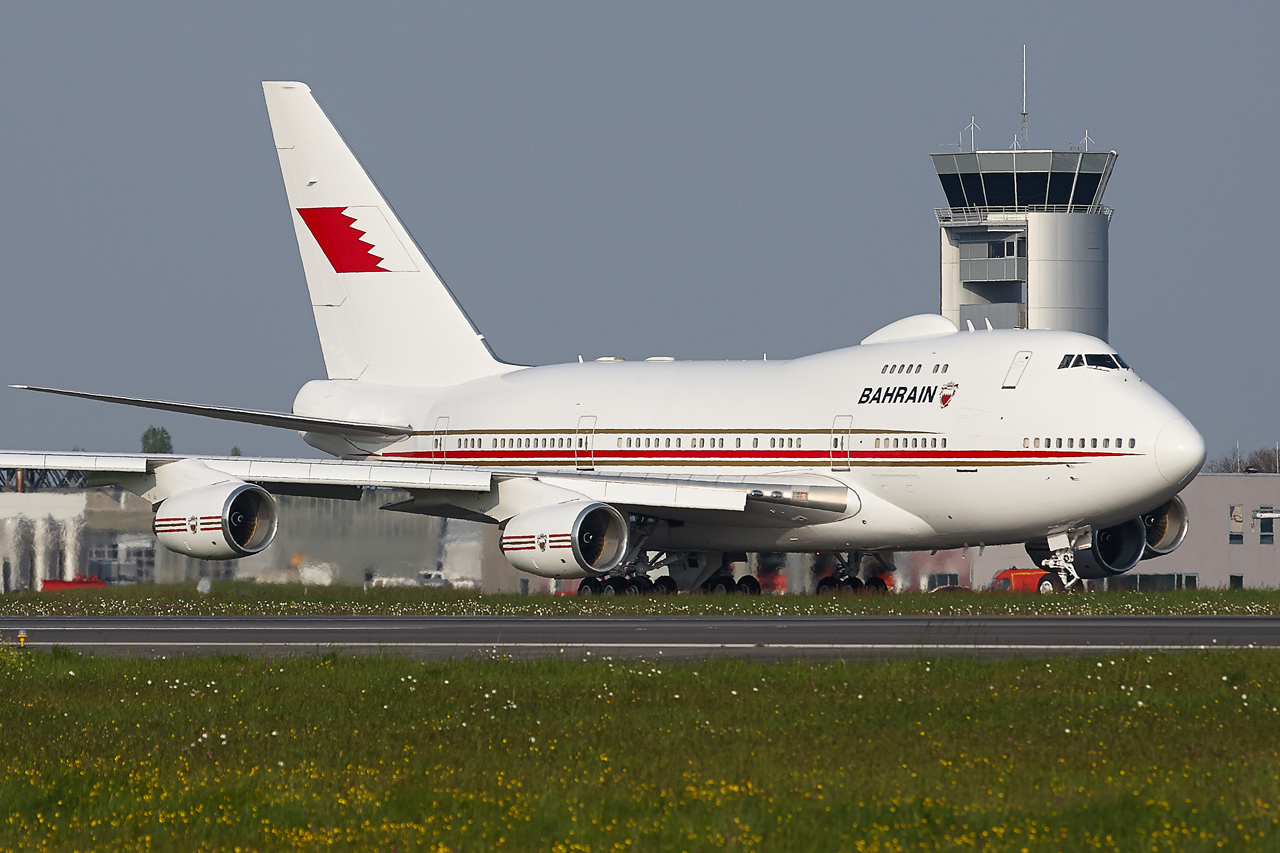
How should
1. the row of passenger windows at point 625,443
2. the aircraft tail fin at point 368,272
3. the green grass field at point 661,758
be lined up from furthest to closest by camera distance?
the aircraft tail fin at point 368,272
the row of passenger windows at point 625,443
the green grass field at point 661,758

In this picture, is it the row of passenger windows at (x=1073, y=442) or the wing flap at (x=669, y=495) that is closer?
the row of passenger windows at (x=1073, y=442)

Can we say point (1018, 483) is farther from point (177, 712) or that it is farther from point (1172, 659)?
point (177, 712)

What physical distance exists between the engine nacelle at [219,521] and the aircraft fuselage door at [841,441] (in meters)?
11.0

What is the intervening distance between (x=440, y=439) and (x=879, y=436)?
11.5 meters

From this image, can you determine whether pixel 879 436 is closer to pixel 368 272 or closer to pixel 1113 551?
pixel 1113 551

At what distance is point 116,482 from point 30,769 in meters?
25.7

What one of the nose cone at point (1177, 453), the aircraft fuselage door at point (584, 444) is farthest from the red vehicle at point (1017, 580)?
the nose cone at point (1177, 453)

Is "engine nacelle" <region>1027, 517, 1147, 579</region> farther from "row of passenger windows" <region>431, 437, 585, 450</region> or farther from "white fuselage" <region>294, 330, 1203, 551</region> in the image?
"row of passenger windows" <region>431, 437, 585, 450</region>

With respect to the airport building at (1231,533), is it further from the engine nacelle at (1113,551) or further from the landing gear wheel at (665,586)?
the landing gear wheel at (665,586)

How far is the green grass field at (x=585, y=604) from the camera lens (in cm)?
2909

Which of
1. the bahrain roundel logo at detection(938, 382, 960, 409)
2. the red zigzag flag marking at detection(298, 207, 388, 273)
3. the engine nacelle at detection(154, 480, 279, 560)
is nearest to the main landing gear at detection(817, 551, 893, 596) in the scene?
the bahrain roundel logo at detection(938, 382, 960, 409)

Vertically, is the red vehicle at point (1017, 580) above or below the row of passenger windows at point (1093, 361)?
below

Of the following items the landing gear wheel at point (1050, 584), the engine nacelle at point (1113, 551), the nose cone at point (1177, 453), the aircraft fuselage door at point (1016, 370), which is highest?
the aircraft fuselage door at point (1016, 370)

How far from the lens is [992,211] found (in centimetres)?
7825
